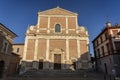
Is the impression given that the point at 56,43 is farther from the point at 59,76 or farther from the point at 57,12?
the point at 59,76

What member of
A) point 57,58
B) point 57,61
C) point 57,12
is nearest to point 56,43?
point 57,58

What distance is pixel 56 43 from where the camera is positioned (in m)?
23.3

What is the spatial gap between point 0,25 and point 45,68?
1086cm

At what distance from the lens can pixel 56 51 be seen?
74.4 ft

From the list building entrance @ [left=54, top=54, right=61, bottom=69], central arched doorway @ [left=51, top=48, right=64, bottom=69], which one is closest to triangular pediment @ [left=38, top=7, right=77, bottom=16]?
central arched doorway @ [left=51, top=48, right=64, bottom=69]

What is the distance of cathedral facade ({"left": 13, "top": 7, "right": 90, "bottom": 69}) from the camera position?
22047 millimetres

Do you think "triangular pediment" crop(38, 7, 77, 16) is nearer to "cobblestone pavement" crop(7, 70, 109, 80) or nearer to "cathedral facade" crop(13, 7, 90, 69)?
"cathedral facade" crop(13, 7, 90, 69)

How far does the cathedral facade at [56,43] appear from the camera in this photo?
22047 millimetres

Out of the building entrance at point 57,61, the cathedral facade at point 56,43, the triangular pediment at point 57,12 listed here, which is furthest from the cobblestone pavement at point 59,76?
the triangular pediment at point 57,12

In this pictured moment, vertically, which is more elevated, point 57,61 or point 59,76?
point 57,61

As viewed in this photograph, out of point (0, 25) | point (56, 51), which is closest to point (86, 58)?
point (56, 51)

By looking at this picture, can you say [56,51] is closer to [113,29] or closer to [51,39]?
[51,39]

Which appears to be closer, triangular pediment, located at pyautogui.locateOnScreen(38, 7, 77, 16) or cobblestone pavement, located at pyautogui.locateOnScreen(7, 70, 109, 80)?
cobblestone pavement, located at pyautogui.locateOnScreen(7, 70, 109, 80)

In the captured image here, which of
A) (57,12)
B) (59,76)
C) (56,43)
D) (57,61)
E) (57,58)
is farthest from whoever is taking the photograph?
(57,12)
